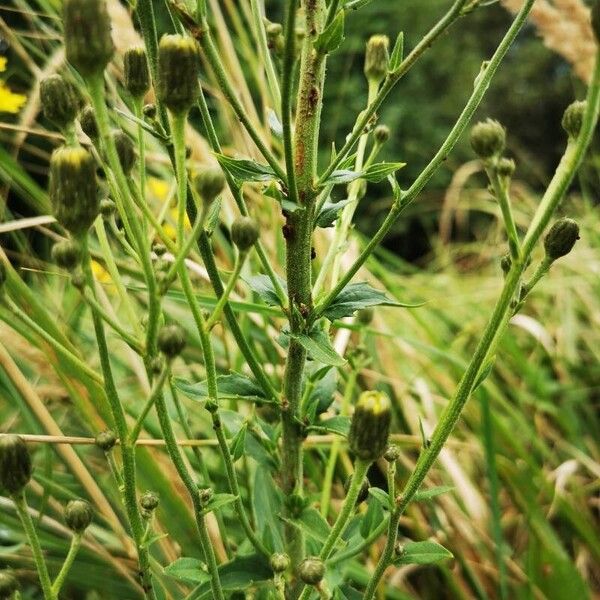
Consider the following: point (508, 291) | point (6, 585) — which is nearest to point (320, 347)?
point (508, 291)

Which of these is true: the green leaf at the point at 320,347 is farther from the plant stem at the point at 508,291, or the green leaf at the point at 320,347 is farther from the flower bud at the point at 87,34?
the flower bud at the point at 87,34

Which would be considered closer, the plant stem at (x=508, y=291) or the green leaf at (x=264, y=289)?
the plant stem at (x=508, y=291)

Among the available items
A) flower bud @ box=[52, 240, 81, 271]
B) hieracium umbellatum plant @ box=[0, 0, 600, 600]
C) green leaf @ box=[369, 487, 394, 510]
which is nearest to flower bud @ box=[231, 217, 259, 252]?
hieracium umbellatum plant @ box=[0, 0, 600, 600]

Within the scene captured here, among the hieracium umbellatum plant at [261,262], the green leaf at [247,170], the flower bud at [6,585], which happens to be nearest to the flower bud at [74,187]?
the hieracium umbellatum plant at [261,262]

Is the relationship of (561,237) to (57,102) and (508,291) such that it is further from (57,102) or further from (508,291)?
(57,102)

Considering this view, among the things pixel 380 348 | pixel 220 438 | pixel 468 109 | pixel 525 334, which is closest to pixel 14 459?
pixel 220 438

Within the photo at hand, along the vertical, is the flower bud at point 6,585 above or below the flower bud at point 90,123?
below
